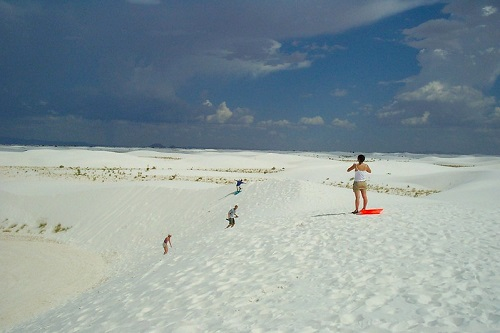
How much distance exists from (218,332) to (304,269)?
10.8 ft

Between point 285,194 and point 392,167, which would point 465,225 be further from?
point 392,167

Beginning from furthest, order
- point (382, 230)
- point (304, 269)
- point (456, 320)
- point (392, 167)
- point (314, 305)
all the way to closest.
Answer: point (392, 167) → point (382, 230) → point (304, 269) → point (314, 305) → point (456, 320)

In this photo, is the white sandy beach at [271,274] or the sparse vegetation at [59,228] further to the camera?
the sparse vegetation at [59,228]

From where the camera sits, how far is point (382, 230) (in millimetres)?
11570

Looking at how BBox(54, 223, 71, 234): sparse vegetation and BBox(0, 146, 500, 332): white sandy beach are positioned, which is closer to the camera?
Result: BBox(0, 146, 500, 332): white sandy beach

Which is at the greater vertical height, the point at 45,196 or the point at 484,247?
the point at 484,247

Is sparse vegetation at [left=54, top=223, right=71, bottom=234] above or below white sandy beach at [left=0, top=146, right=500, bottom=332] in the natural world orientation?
below

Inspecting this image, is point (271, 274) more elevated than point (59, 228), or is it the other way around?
point (271, 274)

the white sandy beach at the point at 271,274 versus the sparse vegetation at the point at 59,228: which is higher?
the white sandy beach at the point at 271,274

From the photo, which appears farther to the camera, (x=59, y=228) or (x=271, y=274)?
(x=59, y=228)

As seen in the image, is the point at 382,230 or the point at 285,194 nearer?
the point at 382,230

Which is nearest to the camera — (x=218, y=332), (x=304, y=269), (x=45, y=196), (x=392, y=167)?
(x=218, y=332)

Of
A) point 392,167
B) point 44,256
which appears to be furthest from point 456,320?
point 392,167

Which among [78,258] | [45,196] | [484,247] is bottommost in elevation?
[78,258]
